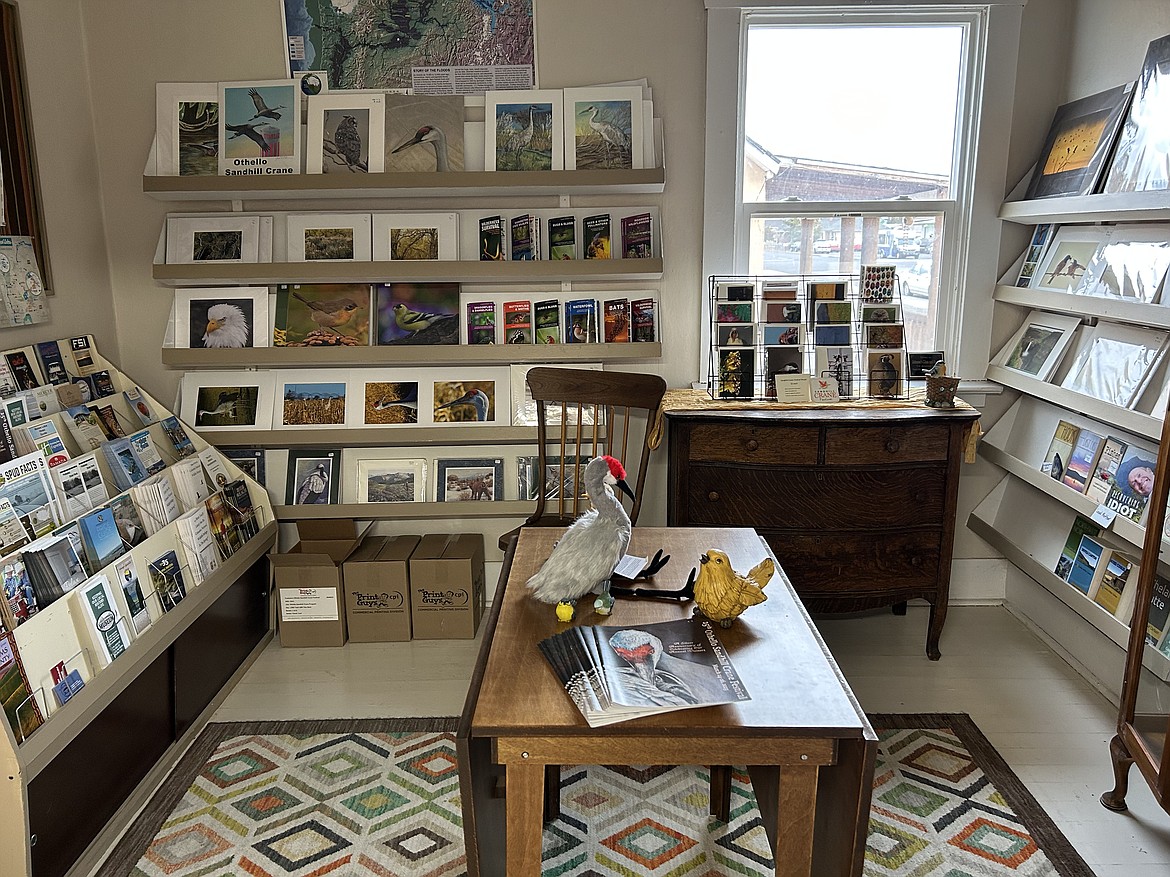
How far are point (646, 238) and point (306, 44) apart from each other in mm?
1357

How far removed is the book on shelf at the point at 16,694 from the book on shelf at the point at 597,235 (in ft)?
6.96

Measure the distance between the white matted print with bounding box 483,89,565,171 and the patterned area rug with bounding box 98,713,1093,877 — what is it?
192 cm

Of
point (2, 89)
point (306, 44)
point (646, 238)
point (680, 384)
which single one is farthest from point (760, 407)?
point (2, 89)

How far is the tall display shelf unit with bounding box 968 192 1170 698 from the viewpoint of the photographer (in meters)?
2.51

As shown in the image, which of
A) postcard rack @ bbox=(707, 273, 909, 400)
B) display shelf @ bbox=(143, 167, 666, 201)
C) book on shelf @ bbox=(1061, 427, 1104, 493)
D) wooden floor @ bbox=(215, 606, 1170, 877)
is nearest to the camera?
wooden floor @ bbox=(215, 606, 1170, 877)

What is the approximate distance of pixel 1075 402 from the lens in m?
2.80

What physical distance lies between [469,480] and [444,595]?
1.43 feet

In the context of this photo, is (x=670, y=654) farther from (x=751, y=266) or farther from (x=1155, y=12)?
(x=1155, y=12)

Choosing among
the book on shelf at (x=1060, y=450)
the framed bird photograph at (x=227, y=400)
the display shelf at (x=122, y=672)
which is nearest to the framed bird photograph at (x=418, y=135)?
the framed bird photograph at (x=227, y=400)

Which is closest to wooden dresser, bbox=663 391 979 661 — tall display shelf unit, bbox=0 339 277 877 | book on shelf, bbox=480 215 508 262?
book on shelf, bbox=480 215 508 262

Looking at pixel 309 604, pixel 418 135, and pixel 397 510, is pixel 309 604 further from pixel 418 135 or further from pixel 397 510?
pixel 418 135

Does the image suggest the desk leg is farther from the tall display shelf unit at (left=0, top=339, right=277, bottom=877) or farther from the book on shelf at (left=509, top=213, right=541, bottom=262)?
the book on shelf at (left=509, top=213, right=541, bottom=262)

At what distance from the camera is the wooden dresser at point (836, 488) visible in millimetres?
2883

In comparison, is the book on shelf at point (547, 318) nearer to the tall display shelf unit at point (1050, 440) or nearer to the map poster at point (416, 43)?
the map poster at point (416, 43)
